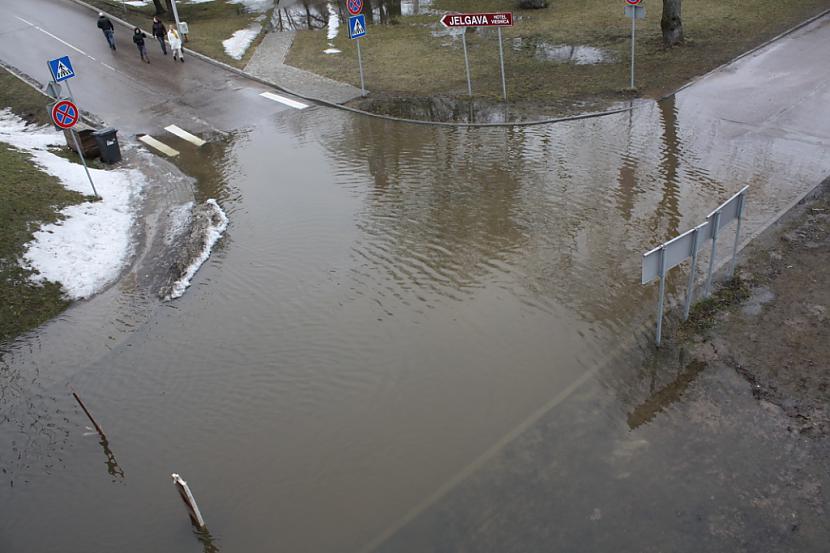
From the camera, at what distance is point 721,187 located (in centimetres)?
1252

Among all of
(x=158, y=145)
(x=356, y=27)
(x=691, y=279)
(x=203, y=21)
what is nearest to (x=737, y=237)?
(x=691, y=279)

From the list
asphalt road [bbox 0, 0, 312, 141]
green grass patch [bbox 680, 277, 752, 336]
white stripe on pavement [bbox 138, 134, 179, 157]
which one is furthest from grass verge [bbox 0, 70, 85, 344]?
green grass patch [bbox 680, 277, 752, 336]

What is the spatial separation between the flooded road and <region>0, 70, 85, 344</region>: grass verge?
52cm

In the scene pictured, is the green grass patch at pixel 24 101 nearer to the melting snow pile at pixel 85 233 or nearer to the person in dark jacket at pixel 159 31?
the melting snow pile at pixel 85 233

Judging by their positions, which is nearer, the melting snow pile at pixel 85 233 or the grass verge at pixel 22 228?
the grass verge at pixel 22 228

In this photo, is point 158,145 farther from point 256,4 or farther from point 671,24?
point 256,4

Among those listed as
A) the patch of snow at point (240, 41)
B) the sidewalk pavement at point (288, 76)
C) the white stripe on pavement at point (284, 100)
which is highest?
the patch of snow at point (240, 41)

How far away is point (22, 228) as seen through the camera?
12414 mm

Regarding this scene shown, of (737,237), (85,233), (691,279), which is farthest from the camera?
(85,233)

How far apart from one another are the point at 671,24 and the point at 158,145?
1529cm

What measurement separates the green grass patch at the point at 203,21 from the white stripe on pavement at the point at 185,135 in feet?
17.6

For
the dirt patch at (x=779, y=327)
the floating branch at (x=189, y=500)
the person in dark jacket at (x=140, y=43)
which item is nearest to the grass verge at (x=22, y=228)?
the floating branch at (x=189, y=500)

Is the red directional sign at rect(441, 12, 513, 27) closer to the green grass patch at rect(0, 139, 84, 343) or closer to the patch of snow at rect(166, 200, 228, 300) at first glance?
the patch of snow at rect(166, 200, 228, 300)

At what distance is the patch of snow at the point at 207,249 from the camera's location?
1138cm
